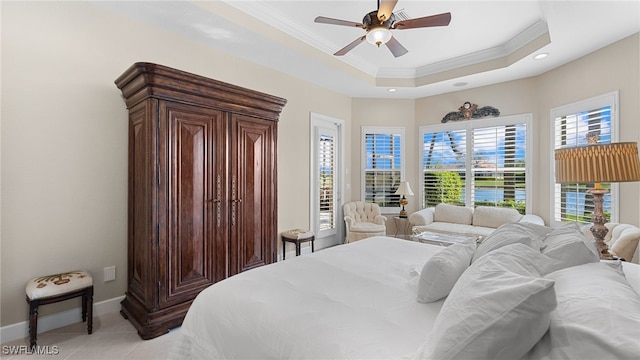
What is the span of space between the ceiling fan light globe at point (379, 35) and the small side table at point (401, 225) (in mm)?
3651

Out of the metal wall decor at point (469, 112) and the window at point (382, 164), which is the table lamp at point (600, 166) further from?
the window at point (382, 164)

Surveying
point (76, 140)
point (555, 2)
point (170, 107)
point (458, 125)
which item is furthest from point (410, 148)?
point (76, 140)

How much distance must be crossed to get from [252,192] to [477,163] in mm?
4022

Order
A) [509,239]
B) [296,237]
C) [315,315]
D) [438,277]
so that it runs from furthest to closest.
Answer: [296,237] → [509,239] → [438,277] → [315,315]

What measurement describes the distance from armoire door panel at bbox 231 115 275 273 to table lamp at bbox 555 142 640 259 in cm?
258

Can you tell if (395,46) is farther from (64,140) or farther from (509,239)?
(64,140)

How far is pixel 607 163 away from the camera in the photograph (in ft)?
6.17

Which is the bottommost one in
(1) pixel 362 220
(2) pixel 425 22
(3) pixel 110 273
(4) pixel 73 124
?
(3) pixel 110 273

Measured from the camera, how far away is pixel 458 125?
523 centimetres

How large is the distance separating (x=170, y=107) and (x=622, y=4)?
12.9ft

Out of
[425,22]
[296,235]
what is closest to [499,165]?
[425,22]

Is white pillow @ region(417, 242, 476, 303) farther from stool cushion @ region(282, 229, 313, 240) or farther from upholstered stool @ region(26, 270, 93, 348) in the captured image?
stool cushion @ region(282, 229, 313, 240)

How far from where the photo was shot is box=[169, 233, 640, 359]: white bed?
101cm

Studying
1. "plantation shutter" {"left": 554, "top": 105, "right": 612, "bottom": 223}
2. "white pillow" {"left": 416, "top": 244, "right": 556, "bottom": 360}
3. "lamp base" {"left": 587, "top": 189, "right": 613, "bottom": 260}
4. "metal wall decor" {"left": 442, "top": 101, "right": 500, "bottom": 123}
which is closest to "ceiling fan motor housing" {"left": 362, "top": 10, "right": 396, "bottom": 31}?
"lamp base" {"left": 587, "top": 189, "right": 613, "bottom": 260}
